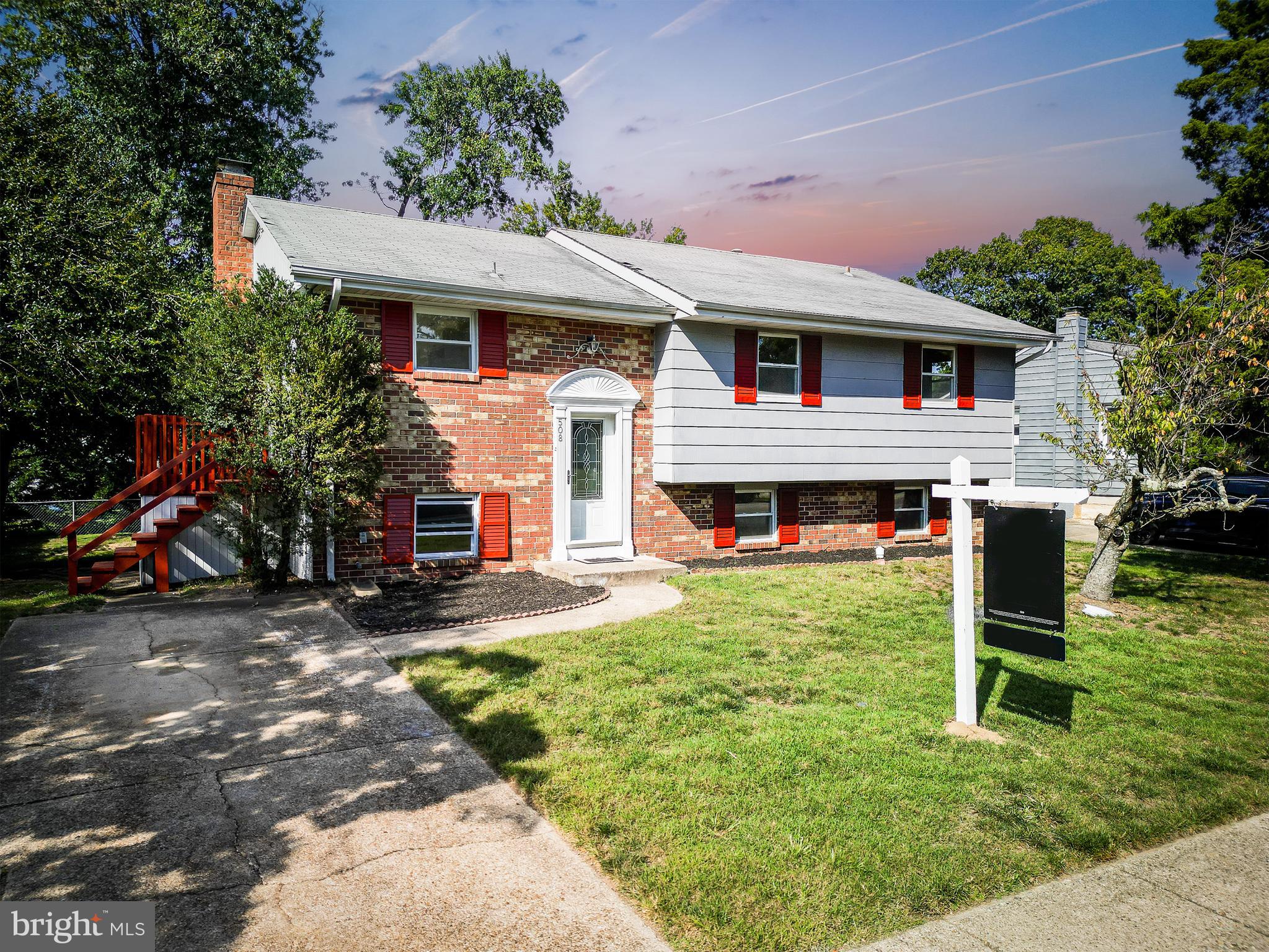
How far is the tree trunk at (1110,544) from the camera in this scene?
9.46 metres

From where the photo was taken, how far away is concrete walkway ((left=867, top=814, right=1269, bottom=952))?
9.77 ft

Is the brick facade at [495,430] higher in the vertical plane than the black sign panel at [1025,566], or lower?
higher

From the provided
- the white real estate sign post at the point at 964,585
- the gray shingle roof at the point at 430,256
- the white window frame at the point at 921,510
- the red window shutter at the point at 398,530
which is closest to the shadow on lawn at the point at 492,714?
the white real estate sign post at the point at 964,585

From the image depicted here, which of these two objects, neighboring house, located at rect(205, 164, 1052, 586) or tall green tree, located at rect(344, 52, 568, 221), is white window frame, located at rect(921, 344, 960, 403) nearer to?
neighboring house, located at rect(205, 164, 1052, 586)

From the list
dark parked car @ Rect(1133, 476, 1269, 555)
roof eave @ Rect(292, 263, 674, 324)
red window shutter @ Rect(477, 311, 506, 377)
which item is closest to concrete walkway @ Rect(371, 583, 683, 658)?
red window shutter @ Rect(477, 311, 506, 377)

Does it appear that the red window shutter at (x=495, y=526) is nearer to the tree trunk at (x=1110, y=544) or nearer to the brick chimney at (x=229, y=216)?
the brick chimney at (x=229, y=216)

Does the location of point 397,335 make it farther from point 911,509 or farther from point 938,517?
A: point 938,517

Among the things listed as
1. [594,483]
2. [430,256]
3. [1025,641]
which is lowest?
[1025,641]

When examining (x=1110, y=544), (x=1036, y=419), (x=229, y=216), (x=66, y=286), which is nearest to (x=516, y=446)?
→ (x=229, y=216)

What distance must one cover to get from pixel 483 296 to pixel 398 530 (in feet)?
11.5

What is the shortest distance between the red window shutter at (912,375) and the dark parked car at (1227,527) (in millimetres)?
4736

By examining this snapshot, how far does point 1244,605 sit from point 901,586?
4516mm

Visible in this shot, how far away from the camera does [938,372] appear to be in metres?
14.5

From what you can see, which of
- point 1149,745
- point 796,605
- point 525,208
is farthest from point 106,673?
point 525,208
